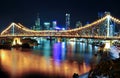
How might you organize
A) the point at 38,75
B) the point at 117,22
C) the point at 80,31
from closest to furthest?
the point at 38,75 → the point at 117,22 → the point at 80,31

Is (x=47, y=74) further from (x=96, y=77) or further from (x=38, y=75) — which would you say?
(x=96, y=77)

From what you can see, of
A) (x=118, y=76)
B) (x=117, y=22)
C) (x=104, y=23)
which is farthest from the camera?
(x=104, y=23)

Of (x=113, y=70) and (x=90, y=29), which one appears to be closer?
(x=113, y=70)

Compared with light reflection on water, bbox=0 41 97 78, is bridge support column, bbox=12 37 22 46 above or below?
above

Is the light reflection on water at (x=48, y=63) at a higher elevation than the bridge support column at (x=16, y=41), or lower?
lower

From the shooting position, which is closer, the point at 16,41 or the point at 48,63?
the point at 48,63

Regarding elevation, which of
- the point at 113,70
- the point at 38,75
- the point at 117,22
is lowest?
the point at 38,75

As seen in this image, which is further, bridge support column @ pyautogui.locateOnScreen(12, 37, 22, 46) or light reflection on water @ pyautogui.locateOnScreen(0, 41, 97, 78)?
bridge support column @ pyautogui.locateOnScreen(12, 37, 22, 46)

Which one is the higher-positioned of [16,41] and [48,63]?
[16,41]

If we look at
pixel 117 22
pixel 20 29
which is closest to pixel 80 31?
pixel 117 22

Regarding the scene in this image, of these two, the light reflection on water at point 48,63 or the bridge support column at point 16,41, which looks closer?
the light reflection on water at point 48,63

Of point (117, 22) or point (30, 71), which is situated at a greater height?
point (117, 22)
